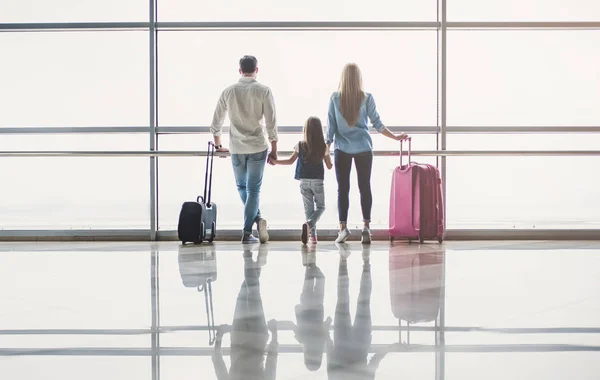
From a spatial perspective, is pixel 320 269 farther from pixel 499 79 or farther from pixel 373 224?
pixel 499 79

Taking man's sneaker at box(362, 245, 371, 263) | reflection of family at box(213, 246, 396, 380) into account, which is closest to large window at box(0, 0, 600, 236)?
man's sneaker at box(362, 245, 371, 263)

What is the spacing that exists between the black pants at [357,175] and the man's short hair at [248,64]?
100cm

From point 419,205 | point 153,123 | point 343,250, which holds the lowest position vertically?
point 343,250

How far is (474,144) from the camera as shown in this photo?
19.9ft

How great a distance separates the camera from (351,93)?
5422mm

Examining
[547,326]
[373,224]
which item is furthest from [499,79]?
[547,326]

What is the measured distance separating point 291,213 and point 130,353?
4.67 m

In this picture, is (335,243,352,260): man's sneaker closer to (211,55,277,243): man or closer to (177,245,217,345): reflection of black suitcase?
(211,55,277,243): man

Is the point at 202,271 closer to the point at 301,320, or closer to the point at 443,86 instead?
the point at 301,320

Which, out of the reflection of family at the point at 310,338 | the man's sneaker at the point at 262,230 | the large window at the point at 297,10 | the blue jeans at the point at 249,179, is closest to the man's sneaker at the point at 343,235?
the man's sneaker at the point at 262,230

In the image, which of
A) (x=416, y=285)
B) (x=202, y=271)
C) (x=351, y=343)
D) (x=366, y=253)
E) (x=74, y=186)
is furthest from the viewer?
(x=74, y=186)

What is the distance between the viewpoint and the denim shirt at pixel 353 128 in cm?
540

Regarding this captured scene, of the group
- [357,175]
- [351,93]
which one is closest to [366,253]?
[357,175]

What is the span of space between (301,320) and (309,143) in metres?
3.58
